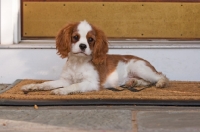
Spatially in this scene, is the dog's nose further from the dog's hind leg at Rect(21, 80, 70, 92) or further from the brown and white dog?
A: the dog's hind leg at Rect(21, 80, 70, 92)

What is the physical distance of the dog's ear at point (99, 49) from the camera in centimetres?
357

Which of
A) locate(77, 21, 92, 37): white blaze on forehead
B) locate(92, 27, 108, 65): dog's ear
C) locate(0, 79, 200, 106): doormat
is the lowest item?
locate(0, 79, 200, 106): doormat

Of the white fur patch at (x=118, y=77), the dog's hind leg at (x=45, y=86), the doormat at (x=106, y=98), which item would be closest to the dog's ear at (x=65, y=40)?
the dog's hind leg at (x=45, y=86)

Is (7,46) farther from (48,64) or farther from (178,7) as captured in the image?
(178,7)

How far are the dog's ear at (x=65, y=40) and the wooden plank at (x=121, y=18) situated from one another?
1.03 metres

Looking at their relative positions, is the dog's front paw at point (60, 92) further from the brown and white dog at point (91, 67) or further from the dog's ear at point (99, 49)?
the dog's ear at point (99, 49)

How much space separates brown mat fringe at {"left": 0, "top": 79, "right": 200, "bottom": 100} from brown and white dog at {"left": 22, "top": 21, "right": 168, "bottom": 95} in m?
0.10

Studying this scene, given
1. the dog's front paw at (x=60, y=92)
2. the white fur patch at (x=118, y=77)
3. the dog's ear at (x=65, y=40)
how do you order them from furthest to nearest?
the white fur patch at (x=118, y=77) < the dog's ear at (x=65, y=40) < the dog's front paw at (x=60, y=92)

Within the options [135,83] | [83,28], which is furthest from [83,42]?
[135,83]

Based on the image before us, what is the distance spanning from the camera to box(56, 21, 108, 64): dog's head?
11.4ft

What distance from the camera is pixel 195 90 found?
3717 millimetres

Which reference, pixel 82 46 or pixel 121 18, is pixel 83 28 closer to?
pixel 82 46

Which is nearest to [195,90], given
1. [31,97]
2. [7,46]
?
[31,97]

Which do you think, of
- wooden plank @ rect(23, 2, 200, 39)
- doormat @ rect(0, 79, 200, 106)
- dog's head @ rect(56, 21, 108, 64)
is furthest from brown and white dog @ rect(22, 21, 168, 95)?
wooden plank @ rect(23, 2, 200, 39)
